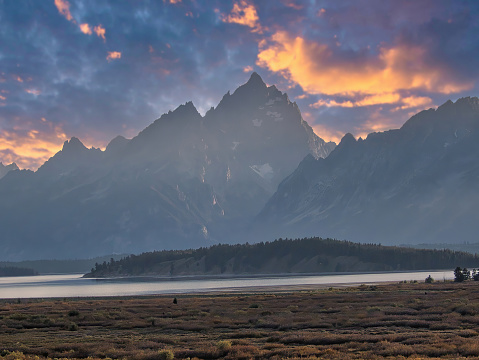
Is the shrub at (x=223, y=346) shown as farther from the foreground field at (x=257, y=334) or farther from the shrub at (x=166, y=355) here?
the shrub at (x=166, y=355)

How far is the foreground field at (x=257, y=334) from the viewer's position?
4550 centimetres

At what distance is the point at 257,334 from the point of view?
197ft

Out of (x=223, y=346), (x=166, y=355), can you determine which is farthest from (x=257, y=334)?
(x=166, y=355)

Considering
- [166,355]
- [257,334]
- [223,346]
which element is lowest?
[257,334]

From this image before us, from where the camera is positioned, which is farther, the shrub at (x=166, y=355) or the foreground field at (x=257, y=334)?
the foreground field at (x=257, y=334)

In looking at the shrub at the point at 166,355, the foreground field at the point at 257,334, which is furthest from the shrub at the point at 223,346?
the shrub at the point at 166,355

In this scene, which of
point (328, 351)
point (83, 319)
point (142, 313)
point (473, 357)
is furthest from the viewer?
point (142, 313)

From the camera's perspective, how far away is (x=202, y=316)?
8575cm

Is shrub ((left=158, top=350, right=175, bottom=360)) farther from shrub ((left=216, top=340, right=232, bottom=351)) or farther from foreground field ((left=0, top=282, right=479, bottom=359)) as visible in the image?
shrub ((left=216, top=340, right=232, bottom=351))

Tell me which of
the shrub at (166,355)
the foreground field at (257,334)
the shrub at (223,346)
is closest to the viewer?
the shrub at (166,355)

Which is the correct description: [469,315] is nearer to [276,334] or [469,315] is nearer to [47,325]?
[276,334]

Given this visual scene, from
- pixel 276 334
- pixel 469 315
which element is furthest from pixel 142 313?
pixel 469 315

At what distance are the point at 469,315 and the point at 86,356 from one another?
46.9 meters

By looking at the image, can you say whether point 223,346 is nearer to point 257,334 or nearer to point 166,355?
point 166,355
